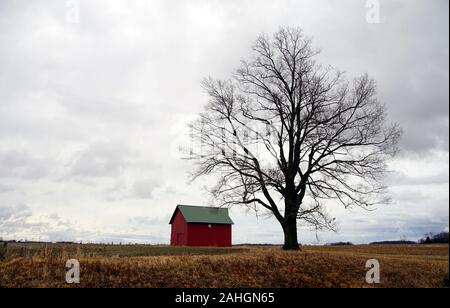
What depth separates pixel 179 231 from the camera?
50.8m

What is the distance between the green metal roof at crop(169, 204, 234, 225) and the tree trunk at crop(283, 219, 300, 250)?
23.2 m

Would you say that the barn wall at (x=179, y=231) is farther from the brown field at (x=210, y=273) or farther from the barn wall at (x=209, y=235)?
the brown field at (x=210, y=273)

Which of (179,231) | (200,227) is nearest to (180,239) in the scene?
(179,231)

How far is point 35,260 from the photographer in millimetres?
15859

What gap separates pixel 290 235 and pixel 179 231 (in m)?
27.0

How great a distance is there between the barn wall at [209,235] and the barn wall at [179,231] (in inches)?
32.0

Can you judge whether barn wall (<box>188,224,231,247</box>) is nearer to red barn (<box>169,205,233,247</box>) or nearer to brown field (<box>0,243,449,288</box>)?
red barn (<box>169,205,233,247</box>)

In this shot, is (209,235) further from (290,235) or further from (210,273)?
(210,273)

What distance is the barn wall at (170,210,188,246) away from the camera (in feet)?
159

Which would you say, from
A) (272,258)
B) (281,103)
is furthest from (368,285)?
(281,103)

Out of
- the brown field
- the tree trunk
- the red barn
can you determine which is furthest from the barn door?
the brown field
